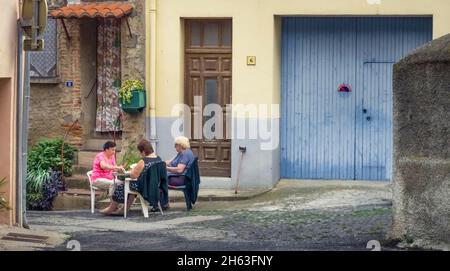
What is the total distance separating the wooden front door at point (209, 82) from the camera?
18312 millimetres

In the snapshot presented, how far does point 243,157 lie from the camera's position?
59.1ft

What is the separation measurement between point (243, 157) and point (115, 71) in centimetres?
297

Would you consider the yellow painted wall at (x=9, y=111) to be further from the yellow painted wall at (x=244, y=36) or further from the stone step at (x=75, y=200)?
the yellow painted wall at (x=244, y=36)

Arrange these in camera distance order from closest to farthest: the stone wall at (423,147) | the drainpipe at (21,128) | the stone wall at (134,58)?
the stone wall at (423,147) < the drainpipe at (21,128) < the stone wall at (134,58)

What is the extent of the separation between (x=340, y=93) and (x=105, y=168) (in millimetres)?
4591

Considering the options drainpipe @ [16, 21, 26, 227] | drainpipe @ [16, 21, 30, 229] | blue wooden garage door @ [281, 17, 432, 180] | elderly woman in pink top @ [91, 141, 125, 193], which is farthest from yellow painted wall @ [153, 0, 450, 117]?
drainpipe @ [16, 21, 26, 227]

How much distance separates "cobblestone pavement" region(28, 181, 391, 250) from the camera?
1239 cm

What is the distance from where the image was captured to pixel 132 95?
1806cm

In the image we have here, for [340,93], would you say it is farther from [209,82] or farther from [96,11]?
[96,11]

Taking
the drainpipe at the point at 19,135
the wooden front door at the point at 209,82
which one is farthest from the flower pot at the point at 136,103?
the drainpipe at the point at 19,135

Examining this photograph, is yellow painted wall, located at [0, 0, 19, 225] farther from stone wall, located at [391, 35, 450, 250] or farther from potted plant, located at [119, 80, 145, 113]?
stone wall, located at [391, 35, 450, 250]

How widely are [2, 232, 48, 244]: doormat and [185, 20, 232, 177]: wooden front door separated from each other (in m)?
6.08

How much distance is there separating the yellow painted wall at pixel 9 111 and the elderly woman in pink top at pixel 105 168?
281cm

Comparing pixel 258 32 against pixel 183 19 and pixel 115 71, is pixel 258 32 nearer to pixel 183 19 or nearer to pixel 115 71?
pixel 183 19
